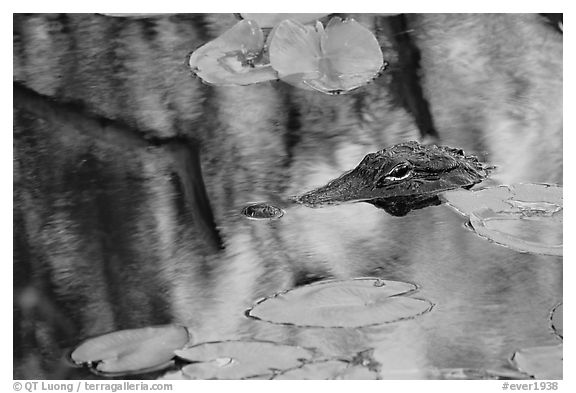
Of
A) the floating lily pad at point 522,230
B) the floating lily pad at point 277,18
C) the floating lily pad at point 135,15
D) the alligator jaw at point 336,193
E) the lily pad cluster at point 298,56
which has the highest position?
the floating lily pad at point 135,15

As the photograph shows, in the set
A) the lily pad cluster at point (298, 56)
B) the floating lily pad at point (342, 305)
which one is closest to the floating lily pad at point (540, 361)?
the floating lily pad at point (342, 305)

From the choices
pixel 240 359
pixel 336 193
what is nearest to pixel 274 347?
pixel 240 359

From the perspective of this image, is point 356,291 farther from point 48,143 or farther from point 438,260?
point 48,143

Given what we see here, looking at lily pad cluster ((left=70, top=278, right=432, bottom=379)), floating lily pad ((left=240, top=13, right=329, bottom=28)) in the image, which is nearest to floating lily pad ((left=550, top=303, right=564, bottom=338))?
lily pad cluster ((left=70, top=278, right=432, bottom=379))

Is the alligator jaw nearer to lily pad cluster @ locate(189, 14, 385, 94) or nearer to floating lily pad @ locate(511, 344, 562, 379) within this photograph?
lily pad cluster @ locate(189, 14, 385, 94)

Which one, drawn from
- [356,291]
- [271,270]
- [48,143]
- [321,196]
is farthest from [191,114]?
[356,291]

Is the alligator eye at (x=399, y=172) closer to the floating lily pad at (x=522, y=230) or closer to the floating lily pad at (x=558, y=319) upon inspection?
the floating lily pad at (x=522, y=230)
